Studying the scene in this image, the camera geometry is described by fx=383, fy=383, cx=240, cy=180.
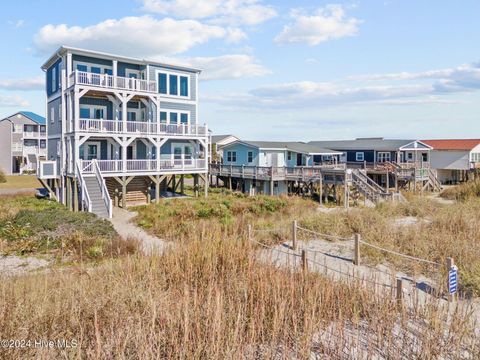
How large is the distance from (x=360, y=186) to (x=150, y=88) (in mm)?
17406

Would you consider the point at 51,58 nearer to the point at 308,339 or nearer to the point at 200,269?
the point at 200,269

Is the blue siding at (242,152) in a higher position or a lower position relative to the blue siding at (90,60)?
lower

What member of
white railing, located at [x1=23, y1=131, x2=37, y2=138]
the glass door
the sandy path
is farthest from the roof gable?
white railing, located at [x1=23, y1=131, x2=37, y2=138]

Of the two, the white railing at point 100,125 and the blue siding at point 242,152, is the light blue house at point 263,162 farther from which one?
the white railing at point 100,125

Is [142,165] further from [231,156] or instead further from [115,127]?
[231,156]

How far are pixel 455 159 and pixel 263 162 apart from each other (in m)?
26.8

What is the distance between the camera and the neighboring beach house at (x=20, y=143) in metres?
54.5

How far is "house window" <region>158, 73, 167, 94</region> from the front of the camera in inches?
1141

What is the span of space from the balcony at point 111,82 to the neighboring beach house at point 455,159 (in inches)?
1517

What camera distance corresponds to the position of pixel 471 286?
928cm

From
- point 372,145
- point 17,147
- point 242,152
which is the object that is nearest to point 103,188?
point 242,152

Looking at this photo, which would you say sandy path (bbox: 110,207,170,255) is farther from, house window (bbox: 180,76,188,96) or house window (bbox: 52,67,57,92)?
house window (bbox: 52,67,57,92)

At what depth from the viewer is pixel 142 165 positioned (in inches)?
1047

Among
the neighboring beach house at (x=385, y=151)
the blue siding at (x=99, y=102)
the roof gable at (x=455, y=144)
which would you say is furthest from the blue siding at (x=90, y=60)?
the roof gable at (x=455, y=144)
